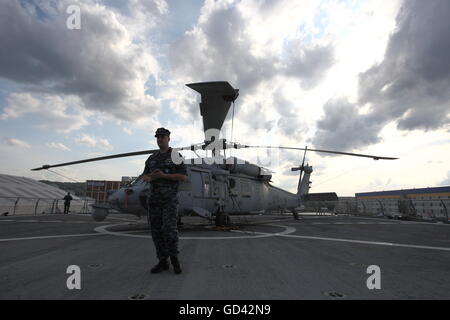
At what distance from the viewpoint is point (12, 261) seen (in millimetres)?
3549

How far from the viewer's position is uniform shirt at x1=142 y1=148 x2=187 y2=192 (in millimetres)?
3453

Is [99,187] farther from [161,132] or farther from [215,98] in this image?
[161,132]

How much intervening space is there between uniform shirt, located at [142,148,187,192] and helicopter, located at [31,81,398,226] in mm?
106

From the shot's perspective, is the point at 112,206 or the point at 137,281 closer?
the point at 137,281

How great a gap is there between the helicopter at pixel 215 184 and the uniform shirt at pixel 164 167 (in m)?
0.11

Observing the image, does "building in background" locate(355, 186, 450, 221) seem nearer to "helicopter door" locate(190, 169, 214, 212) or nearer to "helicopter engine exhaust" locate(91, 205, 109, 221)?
"helicopter door" locate(190, 169, 214, 212)

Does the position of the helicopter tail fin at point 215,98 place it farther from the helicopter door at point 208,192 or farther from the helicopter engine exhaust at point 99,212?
the helicopter engine exhaust at point 99,212

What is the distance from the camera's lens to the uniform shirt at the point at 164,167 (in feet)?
Answer: 11.3

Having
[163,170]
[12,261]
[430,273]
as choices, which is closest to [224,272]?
[163,170]

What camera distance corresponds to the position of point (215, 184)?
396 inches

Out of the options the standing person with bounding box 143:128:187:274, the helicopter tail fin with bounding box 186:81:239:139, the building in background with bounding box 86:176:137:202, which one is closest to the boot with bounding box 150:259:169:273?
the standing person with bounding box 143:128:187:274

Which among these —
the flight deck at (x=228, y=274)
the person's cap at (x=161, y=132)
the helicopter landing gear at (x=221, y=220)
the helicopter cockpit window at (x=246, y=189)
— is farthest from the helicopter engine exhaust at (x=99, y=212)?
the helicopter cockpit window at (x=246, y=189)
